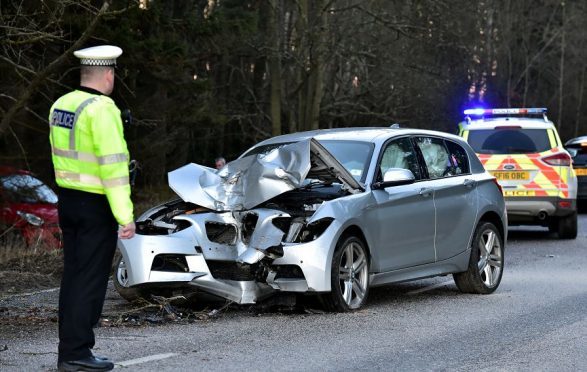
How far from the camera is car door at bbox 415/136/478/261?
35.7 feet

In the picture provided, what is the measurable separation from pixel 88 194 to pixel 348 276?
3.56 meters

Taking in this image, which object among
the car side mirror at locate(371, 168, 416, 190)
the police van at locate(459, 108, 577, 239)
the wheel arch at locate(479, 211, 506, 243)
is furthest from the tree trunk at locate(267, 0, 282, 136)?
the car side mirror at locate(371, 168, 416, 190)

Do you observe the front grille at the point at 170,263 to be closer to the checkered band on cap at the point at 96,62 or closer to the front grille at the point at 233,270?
the front grille at the point at 233,270

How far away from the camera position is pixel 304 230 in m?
9.32

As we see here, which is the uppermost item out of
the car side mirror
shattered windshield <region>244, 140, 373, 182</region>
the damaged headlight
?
shattered windshield <region>244, 140, 373, 182</region>

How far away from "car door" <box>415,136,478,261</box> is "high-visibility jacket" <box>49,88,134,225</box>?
196 inches

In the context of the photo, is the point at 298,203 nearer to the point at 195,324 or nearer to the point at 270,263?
the point at 270,263

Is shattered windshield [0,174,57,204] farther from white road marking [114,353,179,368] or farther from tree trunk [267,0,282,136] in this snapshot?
tree trunk [267,0,282,136]

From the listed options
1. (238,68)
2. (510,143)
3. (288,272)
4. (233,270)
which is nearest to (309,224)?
(288,272)

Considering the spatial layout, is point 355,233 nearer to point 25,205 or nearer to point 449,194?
point 449,194

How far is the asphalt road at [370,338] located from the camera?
288 inches

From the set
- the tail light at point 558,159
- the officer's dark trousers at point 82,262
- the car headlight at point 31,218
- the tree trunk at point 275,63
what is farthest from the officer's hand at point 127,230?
the tree trunk at point 275,63

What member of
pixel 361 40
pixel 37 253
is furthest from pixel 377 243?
pixel 361 40

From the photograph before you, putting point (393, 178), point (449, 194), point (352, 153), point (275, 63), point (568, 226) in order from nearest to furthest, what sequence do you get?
point (393, 178)
point (352, 153)
point (449, 194)
point (568, 226)
point (275, 63)
